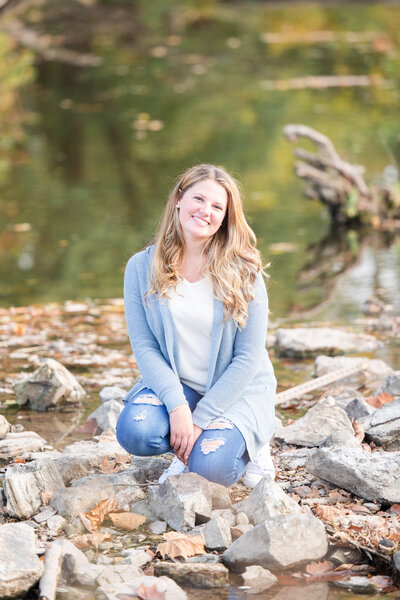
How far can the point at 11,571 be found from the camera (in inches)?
110

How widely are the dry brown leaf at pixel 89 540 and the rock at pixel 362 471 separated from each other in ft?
2.60

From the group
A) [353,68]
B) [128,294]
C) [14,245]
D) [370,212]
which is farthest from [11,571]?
[353,68]

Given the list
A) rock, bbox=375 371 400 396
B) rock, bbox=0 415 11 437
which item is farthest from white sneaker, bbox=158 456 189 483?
rock, bbox=375 371 400 396

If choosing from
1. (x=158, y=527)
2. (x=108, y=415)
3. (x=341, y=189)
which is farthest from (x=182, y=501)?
(x=341, y=189)

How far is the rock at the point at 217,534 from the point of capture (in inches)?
121

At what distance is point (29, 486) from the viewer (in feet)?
11.1

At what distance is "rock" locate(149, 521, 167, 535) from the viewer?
3227 millimetres

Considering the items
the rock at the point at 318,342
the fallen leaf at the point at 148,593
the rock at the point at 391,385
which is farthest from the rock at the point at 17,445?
the rock at the point at 318,342

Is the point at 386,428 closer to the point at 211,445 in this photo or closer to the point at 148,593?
the point at 211,445

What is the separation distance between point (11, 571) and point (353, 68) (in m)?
15.9

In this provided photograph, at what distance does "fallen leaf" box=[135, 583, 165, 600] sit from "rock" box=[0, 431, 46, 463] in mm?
1265

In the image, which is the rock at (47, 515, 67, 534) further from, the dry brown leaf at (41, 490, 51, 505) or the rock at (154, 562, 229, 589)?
the rock at (154, 562, 229, 589)

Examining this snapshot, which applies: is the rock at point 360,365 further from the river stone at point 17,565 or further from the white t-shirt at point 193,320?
the river stone at point 17,565

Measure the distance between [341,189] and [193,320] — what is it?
487cm
